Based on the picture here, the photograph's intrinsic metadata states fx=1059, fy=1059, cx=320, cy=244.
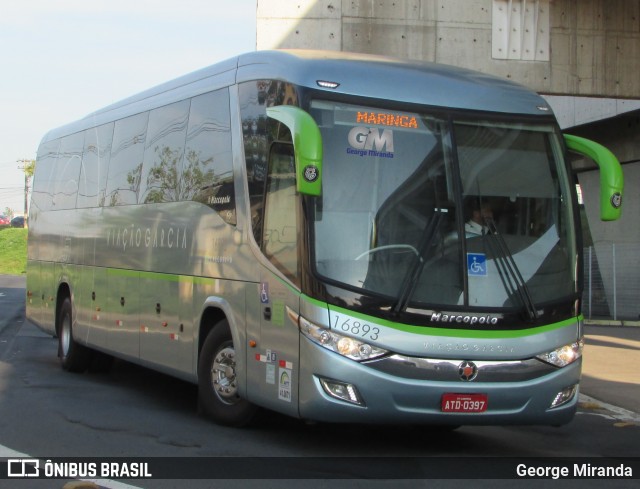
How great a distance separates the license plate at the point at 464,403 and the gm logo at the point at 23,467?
3.03 metres

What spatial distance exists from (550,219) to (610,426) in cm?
314

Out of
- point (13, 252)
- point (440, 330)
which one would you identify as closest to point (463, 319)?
point (440, 330)

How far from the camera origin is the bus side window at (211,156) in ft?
32.1

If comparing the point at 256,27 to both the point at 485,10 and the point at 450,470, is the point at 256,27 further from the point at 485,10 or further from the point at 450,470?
the point at 450,470

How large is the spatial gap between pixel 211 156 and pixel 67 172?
5.91 metres

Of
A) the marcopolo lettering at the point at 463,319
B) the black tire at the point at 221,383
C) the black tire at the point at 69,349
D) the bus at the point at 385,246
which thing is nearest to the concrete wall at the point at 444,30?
the black tire at the point at 69,349

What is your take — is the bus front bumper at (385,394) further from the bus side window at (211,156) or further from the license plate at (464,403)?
the bus side window at (211,156)

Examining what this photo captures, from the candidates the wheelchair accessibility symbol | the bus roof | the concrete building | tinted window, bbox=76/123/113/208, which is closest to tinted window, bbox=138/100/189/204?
the bus roof

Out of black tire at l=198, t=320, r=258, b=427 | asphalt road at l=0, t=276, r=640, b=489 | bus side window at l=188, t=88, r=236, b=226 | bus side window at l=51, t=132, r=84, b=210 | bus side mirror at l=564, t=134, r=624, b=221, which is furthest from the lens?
bus side window at l=51, t=132, r=84, b=210

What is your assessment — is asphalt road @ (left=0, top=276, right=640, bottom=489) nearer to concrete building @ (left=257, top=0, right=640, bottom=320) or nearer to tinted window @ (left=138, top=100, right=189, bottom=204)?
tinted window @ (left=138, top=100, right=189, bottom=204)

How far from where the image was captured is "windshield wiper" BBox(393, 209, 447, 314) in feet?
26.3

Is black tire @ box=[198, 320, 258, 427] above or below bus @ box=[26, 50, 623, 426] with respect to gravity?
below

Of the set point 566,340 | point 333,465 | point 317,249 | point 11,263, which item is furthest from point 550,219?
point 11,263

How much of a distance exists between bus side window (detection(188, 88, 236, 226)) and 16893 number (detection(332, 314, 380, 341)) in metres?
1.99
